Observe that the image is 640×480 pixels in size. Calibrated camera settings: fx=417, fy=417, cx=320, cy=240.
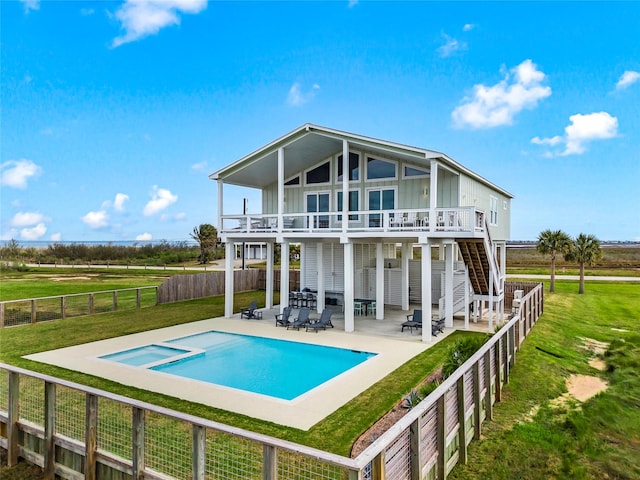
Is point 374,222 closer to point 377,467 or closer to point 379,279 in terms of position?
point 379,279

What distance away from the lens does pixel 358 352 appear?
1232 centimetres

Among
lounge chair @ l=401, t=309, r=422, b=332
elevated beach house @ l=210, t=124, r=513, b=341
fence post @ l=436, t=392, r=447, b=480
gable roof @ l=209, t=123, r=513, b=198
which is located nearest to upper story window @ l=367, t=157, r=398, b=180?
elevated beach house @ l=210, t=124, r=513, b=341

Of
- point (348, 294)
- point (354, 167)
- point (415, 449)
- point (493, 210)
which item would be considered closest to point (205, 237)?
point (354, 167)

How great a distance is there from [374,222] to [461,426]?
476 inches

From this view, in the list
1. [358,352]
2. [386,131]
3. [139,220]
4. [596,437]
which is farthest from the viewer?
[139,220]

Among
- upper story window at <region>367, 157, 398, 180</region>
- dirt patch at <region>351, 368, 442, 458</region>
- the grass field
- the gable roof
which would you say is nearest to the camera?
the grass field

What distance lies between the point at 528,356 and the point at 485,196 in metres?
9.65

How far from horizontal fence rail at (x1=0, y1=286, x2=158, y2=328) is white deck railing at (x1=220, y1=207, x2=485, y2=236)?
21.2 ft

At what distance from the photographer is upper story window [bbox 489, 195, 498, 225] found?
20.0 metres

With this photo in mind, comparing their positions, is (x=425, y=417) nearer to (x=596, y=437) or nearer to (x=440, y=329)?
(x=596, y=437)

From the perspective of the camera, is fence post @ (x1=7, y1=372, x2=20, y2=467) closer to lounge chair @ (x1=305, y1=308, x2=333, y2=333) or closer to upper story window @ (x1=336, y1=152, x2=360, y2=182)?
lounge chair @ (x1=305, y1=308, x2=333, y2=333)

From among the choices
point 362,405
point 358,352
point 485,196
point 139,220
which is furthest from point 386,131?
point 362,405

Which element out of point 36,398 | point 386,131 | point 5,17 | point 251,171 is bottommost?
point 36,398

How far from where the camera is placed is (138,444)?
195 inches
